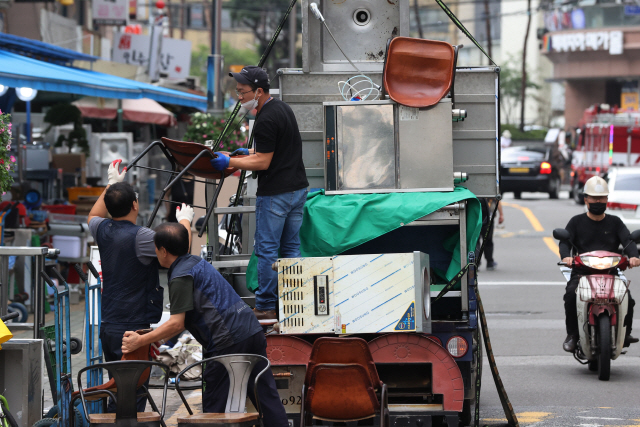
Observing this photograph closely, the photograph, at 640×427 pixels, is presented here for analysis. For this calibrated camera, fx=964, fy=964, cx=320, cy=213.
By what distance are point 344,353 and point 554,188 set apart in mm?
27157

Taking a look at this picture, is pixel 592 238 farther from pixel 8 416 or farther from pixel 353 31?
pixel 8 416

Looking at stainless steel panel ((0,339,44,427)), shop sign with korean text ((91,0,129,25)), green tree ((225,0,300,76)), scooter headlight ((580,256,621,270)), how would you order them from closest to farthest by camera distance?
stainless steel panel ((0,339,44,427)) < scooter headlight ((580,256,621,270)) < shop sign with korean text ((91,0,129,25)) < green tree ((225,0,300,76))

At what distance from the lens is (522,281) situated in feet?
50.0

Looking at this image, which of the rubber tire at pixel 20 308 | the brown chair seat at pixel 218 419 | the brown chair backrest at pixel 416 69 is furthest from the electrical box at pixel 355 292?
the rubber tire at pixel 20 308

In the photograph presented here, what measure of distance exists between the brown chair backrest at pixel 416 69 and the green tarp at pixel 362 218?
2.68ft

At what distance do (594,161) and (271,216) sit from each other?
24.5 m

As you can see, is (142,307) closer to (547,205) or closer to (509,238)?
(509,238)

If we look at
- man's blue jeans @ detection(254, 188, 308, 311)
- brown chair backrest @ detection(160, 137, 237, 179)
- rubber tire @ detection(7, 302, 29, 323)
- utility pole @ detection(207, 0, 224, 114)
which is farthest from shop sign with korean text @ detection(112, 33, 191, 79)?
man's blue jeans @ detection(254, 188, 308, 311)

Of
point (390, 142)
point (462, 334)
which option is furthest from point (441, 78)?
point (462, 334)

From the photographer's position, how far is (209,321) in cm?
546

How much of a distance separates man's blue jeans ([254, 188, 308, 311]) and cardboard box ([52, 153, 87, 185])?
9.80 meters

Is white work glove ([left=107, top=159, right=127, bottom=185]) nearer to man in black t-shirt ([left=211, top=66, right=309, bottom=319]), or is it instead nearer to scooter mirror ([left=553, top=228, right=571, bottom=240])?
man in black t-shirt ([left=211, top=66, right=309, bottom=319])

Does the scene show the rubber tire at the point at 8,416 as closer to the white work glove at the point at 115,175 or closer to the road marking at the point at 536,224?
the white work glove at the point at 115,175

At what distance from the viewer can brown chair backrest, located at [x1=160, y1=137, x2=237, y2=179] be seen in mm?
6499
